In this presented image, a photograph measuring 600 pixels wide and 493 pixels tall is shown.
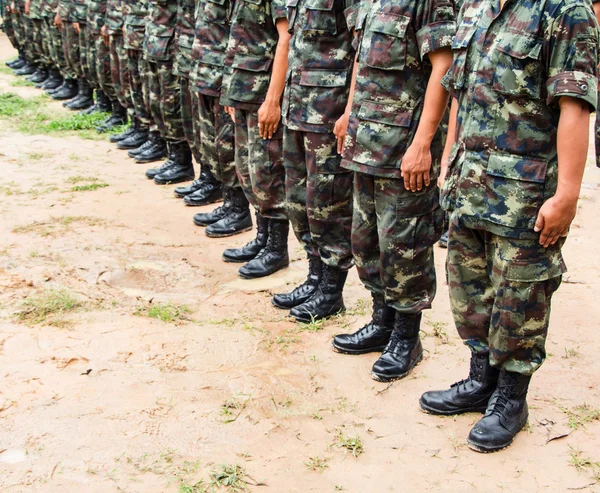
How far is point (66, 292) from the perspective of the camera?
4188mm

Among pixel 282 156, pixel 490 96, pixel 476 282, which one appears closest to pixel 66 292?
pixel 282 156

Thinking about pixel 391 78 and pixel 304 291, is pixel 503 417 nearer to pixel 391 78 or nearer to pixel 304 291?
pixel 391 78

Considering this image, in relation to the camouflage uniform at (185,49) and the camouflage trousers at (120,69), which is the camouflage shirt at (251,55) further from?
the camouflage trousers at (120,69)

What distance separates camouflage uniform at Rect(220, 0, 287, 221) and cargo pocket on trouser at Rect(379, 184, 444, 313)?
1361 mm

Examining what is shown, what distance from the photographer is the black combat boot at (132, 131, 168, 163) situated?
739 centimetres

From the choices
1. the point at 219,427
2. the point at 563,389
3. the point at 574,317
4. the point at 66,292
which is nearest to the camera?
the point at 219,427

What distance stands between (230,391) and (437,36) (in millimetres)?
1723

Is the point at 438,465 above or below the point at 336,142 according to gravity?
below

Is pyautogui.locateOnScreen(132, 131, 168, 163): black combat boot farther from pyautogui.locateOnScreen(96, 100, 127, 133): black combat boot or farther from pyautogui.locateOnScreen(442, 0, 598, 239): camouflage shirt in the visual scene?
pyautogui.locateOnScreen(442, 0, 598, 239): camouflage shirt

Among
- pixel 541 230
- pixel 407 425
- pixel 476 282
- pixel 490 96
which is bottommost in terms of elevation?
pixel 407 425

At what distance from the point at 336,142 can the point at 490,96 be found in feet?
4.04

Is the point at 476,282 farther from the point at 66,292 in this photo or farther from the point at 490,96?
the point at 66,292

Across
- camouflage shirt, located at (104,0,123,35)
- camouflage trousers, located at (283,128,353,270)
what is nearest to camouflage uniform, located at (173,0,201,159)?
camouflage shirt, located at (104,0,123,35)

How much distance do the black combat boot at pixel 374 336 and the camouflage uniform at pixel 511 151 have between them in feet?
2.64
